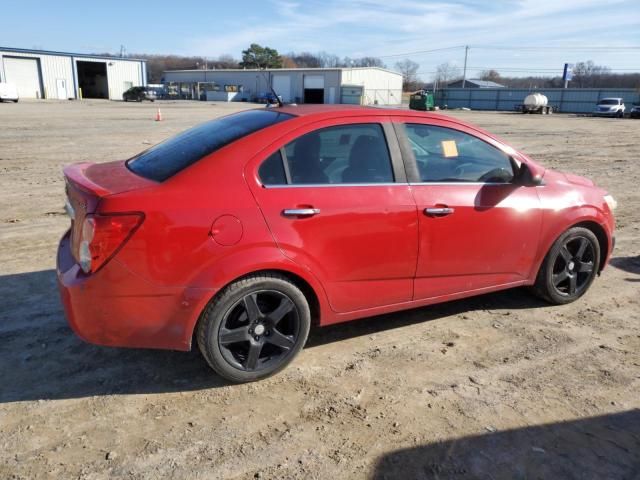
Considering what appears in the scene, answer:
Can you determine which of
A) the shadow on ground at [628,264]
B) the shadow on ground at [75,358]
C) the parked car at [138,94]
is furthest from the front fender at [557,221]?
the parked car at [138,94]

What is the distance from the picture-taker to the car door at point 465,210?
384 centimetres

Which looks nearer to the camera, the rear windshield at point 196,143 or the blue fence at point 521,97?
the rear windshield at point 196,143

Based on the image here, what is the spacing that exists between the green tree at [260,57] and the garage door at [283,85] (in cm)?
3647

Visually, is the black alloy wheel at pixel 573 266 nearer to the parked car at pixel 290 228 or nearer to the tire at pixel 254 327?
the parked car at pixel 290 228

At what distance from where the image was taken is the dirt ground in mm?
2734

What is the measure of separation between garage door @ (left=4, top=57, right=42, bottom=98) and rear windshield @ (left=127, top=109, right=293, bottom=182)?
6307cm

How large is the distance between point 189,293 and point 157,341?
1.24ft

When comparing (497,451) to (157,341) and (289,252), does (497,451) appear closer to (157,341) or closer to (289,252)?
(289,252)

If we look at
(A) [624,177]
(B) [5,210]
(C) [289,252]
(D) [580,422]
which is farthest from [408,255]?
(A) [624,177]

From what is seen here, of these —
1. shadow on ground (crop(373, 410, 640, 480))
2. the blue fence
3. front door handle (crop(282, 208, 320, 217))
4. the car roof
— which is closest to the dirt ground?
shadow on ground (crop(373, 410, 640, 480))

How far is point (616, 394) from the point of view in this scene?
11.2 ft

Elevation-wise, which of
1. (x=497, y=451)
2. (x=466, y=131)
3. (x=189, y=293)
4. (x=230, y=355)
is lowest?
(x=497, y=451)

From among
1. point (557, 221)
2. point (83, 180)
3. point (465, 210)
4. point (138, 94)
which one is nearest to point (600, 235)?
point (557, 221)

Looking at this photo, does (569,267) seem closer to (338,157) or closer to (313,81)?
(338,157)
